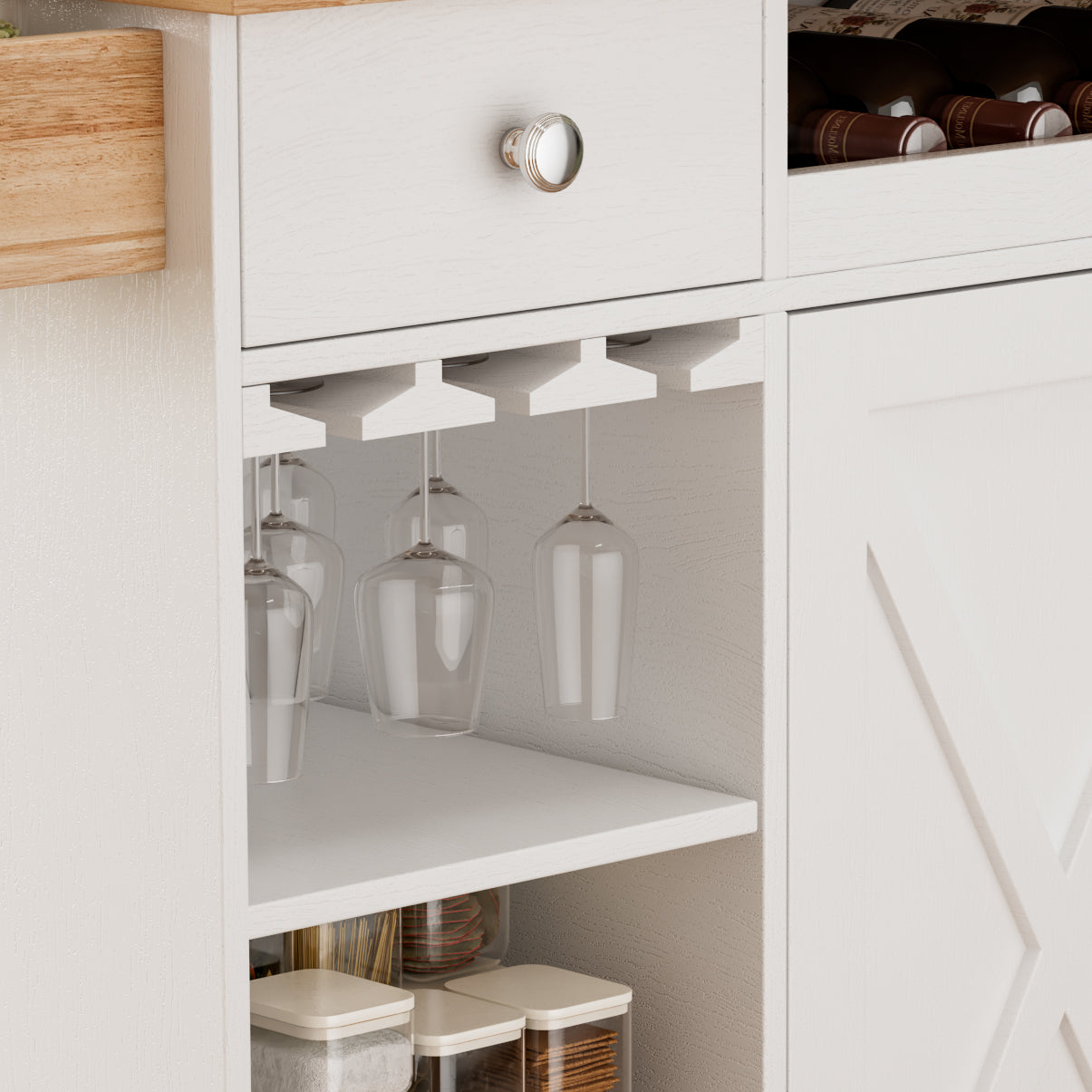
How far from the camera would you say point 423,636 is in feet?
3.87

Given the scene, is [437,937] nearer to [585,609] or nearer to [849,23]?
[585,609]

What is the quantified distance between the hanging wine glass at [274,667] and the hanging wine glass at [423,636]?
2.3 inches

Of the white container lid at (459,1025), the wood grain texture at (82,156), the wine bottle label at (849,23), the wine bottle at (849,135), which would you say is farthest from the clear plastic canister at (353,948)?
the wine bottle label at (849,23)

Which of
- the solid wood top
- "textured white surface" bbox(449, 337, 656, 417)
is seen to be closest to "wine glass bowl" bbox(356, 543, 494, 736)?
"textured white surface" bbox(449, 337, 656, 417)

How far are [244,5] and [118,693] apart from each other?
0.37 m

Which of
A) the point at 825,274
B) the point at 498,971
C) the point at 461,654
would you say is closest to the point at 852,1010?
the point at 498,971

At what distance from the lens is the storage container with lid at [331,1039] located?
45.7 inches

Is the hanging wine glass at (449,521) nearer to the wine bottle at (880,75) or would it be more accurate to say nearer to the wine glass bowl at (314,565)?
the wine glass bowl at (314,565)

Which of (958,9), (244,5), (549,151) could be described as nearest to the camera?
(244,5)

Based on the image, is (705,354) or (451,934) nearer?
(705,354)

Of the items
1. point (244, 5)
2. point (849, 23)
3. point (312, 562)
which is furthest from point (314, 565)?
point (849, 23)

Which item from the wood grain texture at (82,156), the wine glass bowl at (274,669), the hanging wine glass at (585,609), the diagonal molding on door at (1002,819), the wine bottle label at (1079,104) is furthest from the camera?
the wine bottle label at (1079,104)

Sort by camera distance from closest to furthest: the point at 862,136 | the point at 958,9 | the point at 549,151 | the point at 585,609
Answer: the point at 549,151 < the point at 585,609 < the point at 862,136 < the point at 958,9

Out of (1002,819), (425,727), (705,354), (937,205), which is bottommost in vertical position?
(1002,819)
